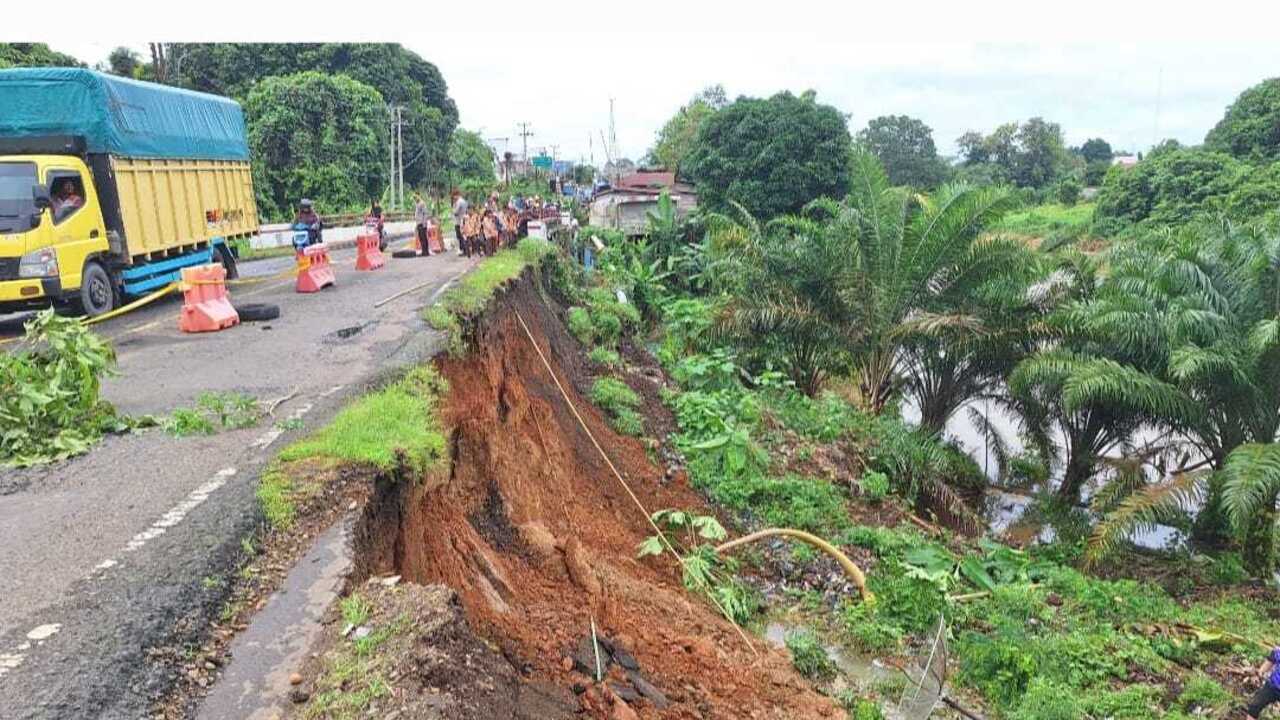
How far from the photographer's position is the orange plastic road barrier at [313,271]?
14852 millimetres

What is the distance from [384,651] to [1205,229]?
13.4 meters

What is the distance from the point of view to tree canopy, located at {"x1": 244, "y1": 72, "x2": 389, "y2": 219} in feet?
107

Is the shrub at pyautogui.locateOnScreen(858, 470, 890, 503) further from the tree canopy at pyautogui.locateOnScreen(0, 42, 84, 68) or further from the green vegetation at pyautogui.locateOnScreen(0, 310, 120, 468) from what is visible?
the tree canopy at pyautogui.locateOnScreen(0, 42, 84, 68)

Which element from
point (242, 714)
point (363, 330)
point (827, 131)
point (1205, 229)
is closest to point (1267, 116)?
point (827, 131)

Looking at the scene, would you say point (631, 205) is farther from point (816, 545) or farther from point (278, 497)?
point (278, 497)

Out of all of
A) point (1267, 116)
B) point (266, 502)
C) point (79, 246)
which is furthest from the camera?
point (1267, 116)

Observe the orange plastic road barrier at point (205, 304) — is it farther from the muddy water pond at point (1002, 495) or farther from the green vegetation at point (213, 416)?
the muddy water pond at point (1002, 495)

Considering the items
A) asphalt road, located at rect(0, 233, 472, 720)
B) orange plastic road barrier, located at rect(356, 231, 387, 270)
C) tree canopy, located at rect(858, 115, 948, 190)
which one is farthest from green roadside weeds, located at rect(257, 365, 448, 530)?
tree canopy, located at rect(858, 115, 948, 190)

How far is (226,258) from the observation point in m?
17.2

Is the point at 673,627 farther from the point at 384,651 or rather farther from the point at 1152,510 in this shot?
the point at 1152,510

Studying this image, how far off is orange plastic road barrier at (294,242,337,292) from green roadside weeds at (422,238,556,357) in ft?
7.97

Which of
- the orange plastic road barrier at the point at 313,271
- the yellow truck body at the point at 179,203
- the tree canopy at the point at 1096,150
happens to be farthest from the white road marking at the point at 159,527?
the tree canopy at the point at 1096,150

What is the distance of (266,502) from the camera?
537cm

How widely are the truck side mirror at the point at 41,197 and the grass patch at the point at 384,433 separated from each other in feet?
20.8
